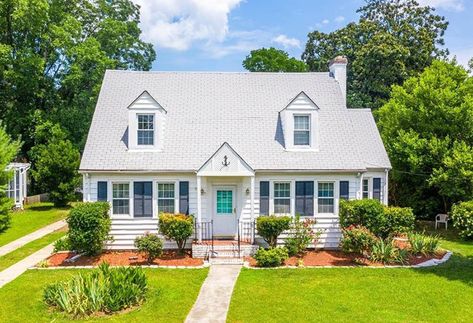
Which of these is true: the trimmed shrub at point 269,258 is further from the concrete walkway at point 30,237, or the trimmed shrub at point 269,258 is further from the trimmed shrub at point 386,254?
the concrete walkway at point 30,237

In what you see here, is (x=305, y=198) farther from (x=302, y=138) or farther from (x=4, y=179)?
(x=4, y=179)

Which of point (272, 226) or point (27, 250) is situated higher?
point (272, 226)

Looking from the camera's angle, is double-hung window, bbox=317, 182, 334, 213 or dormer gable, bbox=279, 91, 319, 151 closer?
double-hung window, bbox=317, 182, 334, 213

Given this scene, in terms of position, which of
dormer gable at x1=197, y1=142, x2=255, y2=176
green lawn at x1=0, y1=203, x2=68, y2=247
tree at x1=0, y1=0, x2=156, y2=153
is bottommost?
green lawn at x1=0, y1=203, x2=68, y2=247

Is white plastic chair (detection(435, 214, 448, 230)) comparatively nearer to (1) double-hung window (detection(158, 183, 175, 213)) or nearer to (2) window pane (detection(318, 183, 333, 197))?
(2) window pane (detection(318, 183, 333, 197))

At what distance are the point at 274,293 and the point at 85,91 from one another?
29.3m

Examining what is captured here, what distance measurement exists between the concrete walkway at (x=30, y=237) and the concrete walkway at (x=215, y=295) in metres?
9.36

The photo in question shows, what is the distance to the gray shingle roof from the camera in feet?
55.3

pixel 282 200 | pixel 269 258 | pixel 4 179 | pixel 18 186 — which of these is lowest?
pixel 269 258

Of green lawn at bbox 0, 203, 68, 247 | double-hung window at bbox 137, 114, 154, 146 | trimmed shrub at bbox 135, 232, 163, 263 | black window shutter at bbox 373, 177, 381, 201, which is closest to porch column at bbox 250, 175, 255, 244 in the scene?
trimmed shrub at bbox 135, 232, 163, 263

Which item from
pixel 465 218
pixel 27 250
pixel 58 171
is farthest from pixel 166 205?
pixel 58 171

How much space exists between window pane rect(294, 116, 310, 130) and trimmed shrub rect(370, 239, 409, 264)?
5742 millimetres

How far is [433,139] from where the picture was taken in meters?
21.1

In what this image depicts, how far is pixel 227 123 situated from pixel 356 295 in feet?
31.7
